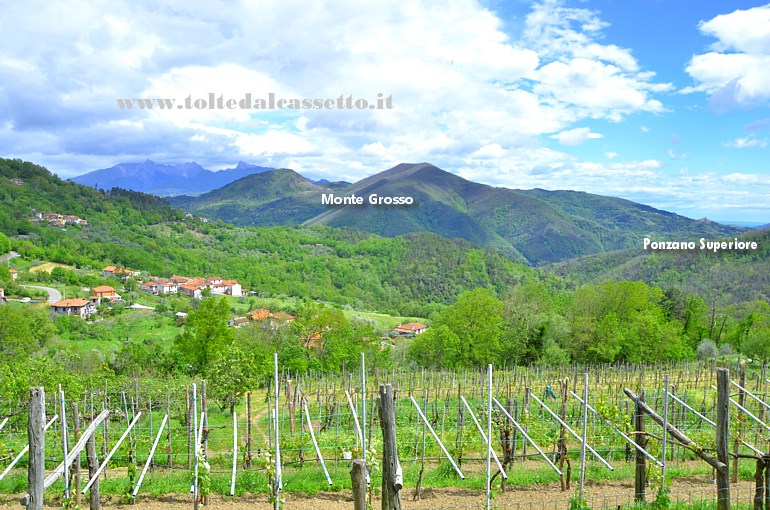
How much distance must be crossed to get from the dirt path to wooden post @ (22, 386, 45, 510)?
16.5 ft

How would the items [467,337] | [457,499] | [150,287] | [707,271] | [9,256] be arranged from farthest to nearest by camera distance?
1. [150,287]
2. [9,256]
3. [707,271]
4. [467,337]
5. [457,499]

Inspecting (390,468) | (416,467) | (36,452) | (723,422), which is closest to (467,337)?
(416,467)

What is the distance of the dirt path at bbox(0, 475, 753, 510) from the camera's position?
898 centimetres

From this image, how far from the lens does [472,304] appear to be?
3497 centimetres

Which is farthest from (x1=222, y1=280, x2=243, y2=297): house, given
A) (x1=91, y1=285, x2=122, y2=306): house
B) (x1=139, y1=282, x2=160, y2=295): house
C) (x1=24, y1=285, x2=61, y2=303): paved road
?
(x1=24, y1=285, x2=61, y2=303): paved road

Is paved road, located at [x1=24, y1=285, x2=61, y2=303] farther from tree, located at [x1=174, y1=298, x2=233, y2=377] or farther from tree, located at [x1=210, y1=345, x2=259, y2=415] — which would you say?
tree, located at [x1=210, y1=345, x2=259, y2=415]

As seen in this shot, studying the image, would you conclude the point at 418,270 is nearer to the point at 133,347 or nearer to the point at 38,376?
the point at 133,347

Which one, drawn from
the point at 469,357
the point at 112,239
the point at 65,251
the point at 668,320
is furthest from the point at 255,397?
the point at 112,239

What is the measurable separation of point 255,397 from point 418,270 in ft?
299

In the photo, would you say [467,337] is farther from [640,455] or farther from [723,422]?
[723,422]

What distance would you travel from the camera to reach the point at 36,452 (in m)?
4.64

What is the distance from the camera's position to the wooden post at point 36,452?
458 centimetres

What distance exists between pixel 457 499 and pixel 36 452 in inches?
287

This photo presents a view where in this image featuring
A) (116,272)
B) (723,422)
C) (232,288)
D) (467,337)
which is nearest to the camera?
(723,422)
